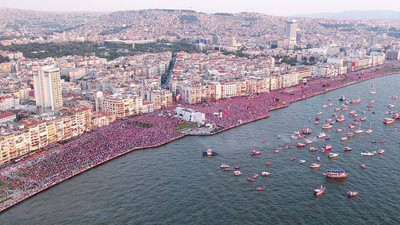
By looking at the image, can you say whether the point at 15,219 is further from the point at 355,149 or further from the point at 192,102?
the point at 192,102

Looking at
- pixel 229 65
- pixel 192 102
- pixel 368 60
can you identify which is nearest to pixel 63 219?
pixel 192 102

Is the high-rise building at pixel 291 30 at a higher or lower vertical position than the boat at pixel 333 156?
higher

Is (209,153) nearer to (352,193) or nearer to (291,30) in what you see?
(352,193)

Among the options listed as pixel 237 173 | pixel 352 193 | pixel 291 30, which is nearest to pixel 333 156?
pixel 352 193

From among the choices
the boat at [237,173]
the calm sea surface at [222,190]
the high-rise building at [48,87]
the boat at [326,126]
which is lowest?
the calm sea surface at [222,190]

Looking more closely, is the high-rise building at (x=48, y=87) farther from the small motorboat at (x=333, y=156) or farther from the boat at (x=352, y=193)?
the boat at (x=352, y=193)

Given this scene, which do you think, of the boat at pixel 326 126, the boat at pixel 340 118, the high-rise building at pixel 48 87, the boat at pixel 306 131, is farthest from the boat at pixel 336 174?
the high-rise building at pixel 48 87
